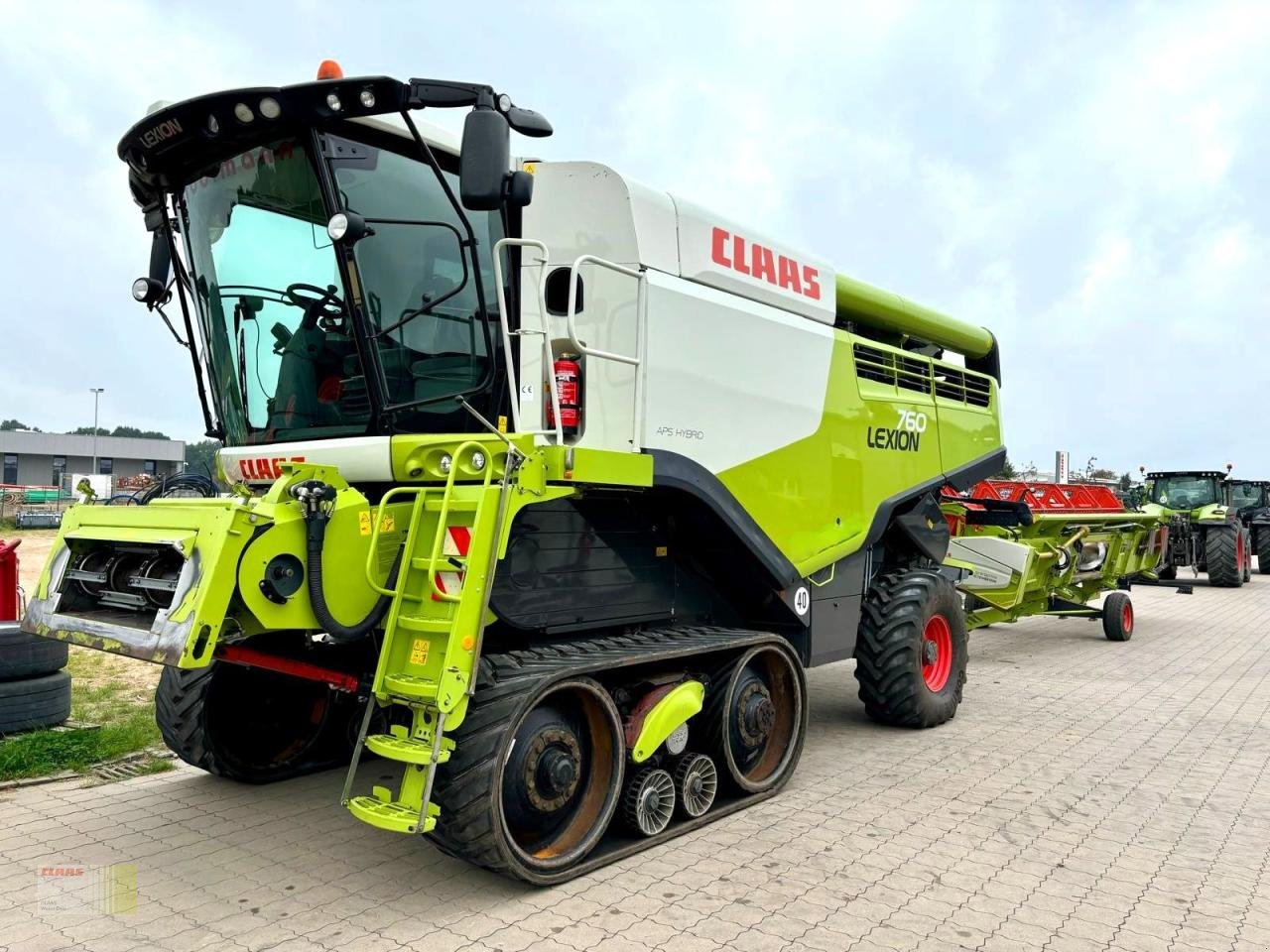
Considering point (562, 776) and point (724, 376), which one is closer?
point (562, 776)

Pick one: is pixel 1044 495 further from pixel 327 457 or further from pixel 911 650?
pixel 327 457

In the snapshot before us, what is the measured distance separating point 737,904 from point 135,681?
6.07m

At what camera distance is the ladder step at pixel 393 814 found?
329 cm

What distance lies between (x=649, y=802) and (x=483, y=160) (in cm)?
279

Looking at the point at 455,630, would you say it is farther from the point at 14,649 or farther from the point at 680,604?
the point at 14,649

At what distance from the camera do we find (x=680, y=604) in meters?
5.06

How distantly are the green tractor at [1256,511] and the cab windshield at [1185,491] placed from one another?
2.15 m

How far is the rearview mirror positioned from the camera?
11.7ft

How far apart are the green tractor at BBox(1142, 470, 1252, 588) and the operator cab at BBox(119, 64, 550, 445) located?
15.9 m

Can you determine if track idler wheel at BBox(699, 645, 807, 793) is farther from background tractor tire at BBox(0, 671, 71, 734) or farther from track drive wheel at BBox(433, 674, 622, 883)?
background tractor tire at BBox(0, 671, 71, 734)

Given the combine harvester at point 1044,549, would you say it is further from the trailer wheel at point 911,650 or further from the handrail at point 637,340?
the handrail at point 637,340

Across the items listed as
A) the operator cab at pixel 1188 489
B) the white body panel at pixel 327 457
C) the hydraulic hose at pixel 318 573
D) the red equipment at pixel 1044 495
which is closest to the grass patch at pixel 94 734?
the white body panel at pixel 327 457

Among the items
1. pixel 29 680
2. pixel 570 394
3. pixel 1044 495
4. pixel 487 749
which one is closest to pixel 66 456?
pixel 29 680

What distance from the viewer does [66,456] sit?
62.3 meters
